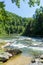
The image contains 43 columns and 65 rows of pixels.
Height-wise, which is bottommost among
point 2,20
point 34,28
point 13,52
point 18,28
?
point 18,28

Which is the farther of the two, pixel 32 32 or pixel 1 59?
pixel 32 32

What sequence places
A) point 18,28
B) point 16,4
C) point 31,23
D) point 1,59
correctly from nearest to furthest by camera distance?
1. point 16,4
2. point 1,59
3. point 31,23
4. point 18,28

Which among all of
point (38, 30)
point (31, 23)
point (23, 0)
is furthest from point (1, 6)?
point (31, 23)

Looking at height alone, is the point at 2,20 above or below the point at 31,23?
above

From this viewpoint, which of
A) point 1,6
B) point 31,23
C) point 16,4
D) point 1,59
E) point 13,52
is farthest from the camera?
point 31,23

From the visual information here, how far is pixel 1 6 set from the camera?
4.57 meters

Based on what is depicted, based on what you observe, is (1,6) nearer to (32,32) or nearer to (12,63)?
(12,63)

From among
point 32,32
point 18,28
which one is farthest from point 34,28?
point 18,28

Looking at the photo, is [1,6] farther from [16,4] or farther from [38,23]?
[38,23]

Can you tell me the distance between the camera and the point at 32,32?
75.7 m

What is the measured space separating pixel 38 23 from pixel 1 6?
70.1 meters

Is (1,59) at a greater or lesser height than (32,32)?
greater

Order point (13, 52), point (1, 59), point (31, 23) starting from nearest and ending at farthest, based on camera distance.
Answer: point (1, 59) → point (13, 52) → point (31, 23)

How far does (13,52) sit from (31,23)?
61.9 metres
